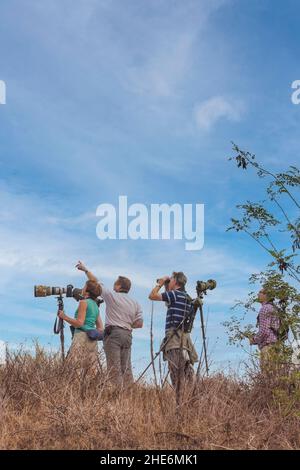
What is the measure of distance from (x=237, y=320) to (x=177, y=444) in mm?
3663

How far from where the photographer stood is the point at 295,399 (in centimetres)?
1098

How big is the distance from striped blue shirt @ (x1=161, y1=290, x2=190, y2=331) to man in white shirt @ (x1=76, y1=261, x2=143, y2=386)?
891 mm

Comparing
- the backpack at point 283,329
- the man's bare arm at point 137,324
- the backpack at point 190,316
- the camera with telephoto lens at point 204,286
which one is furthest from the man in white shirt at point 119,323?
the backpack at point 283,329

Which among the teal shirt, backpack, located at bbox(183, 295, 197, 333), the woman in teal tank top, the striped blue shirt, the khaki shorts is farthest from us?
the teal shirt

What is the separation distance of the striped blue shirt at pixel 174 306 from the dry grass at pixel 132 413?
1.14 metres

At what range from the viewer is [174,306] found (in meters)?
12.2

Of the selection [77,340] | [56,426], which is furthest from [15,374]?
[56,426]

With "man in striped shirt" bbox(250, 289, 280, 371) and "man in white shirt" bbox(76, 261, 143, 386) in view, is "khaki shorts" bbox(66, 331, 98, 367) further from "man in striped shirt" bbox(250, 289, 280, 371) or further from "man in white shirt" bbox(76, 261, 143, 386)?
"man in striped shirt" bbox(250, 289, 280, 371)

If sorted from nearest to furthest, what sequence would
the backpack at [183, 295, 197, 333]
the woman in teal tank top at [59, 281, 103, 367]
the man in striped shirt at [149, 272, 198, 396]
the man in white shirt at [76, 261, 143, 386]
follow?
the backpack at [183, 295, 197, 333]
the man in striped shirt at [149, 272, 198, 396]
the man in white shirt at [76, 261, 143, 386]
the woman in teal tank top at [59, 281, 103, 367]

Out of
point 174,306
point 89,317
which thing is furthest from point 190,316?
point 89,317

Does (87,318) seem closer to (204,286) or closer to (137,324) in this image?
(137,324)

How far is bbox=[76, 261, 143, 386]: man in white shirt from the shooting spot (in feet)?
41.9

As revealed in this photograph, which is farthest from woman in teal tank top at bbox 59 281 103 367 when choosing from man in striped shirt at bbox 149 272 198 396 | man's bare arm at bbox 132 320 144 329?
man in striped shirt at bbox 149 272 198 396
